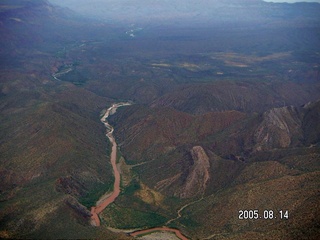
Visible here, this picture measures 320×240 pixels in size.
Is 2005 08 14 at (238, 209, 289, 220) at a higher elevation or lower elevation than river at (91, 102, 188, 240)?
higher

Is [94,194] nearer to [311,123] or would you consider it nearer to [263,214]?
[263,214]

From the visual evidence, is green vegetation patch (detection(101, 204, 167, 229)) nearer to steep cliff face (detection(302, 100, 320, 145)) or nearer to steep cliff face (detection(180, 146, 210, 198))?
steep cliff face (detection(180, 146, 210, 198))

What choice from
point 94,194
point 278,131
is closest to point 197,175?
point 94,194

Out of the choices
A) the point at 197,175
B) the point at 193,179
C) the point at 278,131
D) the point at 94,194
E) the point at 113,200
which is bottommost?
the point at 94,194

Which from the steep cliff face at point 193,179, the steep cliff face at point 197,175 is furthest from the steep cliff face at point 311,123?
the steep cliff face at point 193,179

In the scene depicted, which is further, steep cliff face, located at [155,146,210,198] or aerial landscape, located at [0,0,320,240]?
steep cliff face, located at [155,146,210,198]

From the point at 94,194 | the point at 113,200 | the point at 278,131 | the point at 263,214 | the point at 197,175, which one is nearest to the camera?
the point at 263,214

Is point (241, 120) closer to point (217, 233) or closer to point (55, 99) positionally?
point (217, 233)

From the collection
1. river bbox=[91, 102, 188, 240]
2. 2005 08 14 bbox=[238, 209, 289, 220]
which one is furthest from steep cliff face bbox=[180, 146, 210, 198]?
2005 08 14 bbox=[238, 209, 289, 220]

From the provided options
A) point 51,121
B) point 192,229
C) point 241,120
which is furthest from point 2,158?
point 241,120
